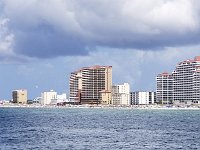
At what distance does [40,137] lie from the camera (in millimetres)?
81250

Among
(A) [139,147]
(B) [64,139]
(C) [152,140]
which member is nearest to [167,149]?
(A) [139,147]

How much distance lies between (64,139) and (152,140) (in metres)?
13.5

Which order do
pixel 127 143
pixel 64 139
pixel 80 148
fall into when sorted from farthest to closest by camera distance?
pixel 64 139 < pixel 127 143 < pixel 80 148

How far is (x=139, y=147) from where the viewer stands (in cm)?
6850

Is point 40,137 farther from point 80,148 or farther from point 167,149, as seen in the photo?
point 167,149

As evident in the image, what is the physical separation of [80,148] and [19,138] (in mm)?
16858

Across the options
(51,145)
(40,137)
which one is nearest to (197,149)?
(51,145)

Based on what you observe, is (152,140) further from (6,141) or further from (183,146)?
(6,141)

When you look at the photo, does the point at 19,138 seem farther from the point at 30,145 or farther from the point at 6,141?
the point at 30,145

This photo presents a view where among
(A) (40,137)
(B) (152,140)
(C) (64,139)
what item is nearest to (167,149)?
(B) (152,140)

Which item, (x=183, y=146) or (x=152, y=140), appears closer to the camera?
(x=183, y=146)

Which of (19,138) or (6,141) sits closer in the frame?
(6,141)

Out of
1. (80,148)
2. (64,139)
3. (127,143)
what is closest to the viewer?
(80,148)

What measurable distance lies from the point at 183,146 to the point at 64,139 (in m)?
18.6
